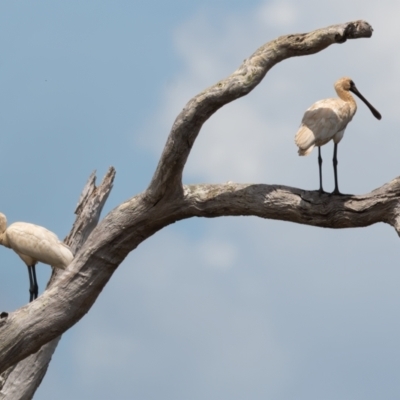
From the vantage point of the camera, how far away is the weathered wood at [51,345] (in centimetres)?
1409

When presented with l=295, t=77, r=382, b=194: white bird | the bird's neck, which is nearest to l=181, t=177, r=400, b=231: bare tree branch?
l=295, t=77, r=382, b=194: white bird

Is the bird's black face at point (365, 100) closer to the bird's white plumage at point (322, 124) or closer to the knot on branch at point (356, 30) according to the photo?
the bird's white plumage at point (322, 124)

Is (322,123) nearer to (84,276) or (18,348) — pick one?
(84,276)

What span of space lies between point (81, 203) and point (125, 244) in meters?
3.01

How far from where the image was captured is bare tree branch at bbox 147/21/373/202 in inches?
412

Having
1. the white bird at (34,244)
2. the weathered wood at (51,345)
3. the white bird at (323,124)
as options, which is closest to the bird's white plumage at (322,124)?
the white bird at (323,124)

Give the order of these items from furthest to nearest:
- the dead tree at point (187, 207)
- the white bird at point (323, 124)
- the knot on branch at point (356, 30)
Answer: the white bird at point (323, 124)
the dead tree at point (187, 207)
the knot on branch at point (356, 30)

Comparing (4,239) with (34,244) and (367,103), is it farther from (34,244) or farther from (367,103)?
(367,103)

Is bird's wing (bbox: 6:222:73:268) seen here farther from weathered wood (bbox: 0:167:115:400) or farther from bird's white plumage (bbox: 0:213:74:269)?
weathered wood (bbox: 0:167:115:400)

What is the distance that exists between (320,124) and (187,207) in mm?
1625

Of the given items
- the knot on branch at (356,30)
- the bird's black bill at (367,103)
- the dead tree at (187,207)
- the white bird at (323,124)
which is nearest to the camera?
the knot on branch at (356,30)

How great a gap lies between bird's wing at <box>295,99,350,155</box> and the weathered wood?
11.1ft

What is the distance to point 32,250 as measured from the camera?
1371 centimetres

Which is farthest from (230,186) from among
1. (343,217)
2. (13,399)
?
(13,399)
